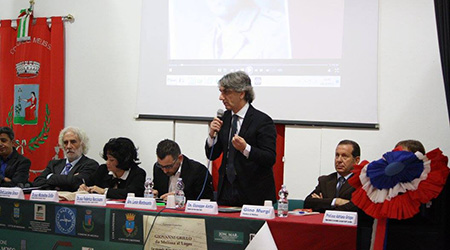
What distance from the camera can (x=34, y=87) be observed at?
5.59 m

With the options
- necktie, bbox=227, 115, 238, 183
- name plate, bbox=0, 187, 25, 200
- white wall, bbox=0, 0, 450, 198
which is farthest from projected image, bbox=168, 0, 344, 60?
name plate, bbox=0, 187, 25, 200

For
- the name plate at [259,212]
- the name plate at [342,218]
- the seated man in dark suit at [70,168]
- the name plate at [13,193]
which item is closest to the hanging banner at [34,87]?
the seated man in dark suit at [70,168]

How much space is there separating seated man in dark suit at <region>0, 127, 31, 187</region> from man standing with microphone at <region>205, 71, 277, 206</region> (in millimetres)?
1922

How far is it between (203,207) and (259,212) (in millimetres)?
290

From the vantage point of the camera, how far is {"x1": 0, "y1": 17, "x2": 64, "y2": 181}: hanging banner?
17.9ft

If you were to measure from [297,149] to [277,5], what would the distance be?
1.22 m

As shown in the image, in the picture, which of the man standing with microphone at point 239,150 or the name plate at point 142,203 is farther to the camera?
the man standing with microphone at point 239,150

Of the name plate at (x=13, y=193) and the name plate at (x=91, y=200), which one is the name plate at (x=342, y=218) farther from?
the name plate at (x=13, y=193)

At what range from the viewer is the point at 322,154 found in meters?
4.62

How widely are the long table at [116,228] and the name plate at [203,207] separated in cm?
4

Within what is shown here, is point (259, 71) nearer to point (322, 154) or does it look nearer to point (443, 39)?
point (322, 154)

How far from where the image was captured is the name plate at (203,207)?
2635 mm

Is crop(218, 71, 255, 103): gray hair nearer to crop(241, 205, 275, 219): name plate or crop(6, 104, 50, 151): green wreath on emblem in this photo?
crop(241, 205, 275, 219): name plate

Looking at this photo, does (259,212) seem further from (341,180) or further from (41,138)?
(41,138)
